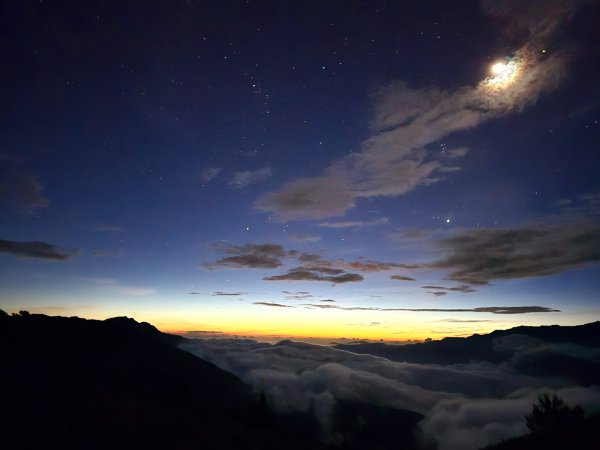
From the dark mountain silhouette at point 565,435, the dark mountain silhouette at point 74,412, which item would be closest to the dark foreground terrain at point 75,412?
the dark mountain silhouette at point 74,412

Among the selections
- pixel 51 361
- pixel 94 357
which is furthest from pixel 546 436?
pixel 94 357

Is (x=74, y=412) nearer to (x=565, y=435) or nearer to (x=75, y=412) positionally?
(x=75, y=412)

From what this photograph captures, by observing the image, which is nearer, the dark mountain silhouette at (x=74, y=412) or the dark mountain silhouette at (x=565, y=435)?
the dark mountain silhouette at (x=565, y=435)

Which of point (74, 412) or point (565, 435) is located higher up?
point (565, 435)

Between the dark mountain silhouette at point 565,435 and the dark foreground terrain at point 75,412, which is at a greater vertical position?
the dark mountain silhouette at point 565,435

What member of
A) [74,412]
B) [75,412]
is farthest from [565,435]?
[75,412]

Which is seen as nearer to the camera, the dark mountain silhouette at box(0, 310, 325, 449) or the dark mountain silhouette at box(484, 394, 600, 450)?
the dark mountain silhouette at box(484, 394, 600, 450)

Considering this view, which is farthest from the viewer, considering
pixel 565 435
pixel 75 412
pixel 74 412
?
pixel 75 412

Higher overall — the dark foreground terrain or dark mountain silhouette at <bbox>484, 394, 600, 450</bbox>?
dark mountain silhouette at <bbox>484, 394, 600, 450</bbox>

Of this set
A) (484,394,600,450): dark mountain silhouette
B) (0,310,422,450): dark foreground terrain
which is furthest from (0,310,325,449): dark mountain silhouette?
(484,394,600,450): dark mountain silhouette

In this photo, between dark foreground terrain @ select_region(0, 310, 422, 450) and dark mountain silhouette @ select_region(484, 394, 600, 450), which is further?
dark foreground terrain @ select_region(0, 310, 422, 450)

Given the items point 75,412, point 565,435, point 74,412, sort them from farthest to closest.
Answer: point 75,412, point 74,412, point 565,435

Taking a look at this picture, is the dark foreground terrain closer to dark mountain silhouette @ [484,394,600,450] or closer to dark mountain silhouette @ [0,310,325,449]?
dark mountain silhouette @ [0,310,325,449]

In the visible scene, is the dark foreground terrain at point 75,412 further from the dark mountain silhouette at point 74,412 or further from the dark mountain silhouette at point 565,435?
the dark mountain silhouette at point 565,435
